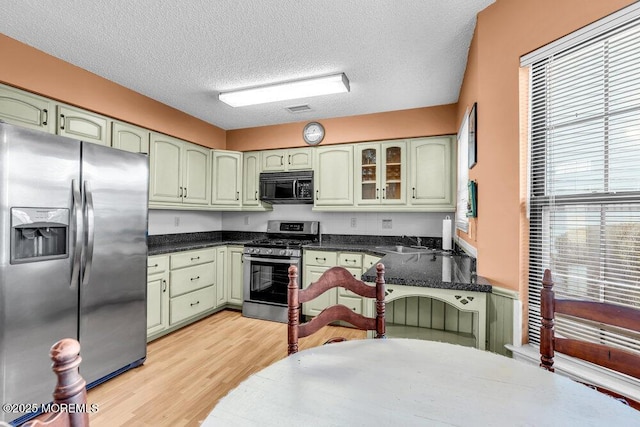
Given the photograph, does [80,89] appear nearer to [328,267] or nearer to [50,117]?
[50,117]

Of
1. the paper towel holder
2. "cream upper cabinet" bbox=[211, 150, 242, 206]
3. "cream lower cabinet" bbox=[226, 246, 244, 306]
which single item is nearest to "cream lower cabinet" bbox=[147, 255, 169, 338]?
"cream lower cabinet" bbox=[226, 246, 244, 306]

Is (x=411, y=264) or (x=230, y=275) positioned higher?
(x=411, y=264)

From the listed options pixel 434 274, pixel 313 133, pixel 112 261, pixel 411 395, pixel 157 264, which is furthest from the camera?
pixel 313 133

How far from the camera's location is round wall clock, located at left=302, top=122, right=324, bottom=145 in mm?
3830

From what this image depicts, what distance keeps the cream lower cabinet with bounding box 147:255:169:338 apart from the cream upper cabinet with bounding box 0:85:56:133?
A: 1373 millimetres

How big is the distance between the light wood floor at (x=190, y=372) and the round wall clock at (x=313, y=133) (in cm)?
232

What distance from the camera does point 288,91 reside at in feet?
9.28

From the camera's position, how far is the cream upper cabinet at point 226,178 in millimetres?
4047

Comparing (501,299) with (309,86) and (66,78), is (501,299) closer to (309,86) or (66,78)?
(309,86)

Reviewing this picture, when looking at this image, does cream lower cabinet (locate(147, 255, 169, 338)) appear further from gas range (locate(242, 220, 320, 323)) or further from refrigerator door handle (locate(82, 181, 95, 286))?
gas range (locate(242, 220, 320, 323))

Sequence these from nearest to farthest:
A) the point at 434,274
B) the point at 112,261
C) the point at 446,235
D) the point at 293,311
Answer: the point at 293,311
the point at 434,274
the point at 112,261
the point at 446,235

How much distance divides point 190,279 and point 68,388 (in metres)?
3.21

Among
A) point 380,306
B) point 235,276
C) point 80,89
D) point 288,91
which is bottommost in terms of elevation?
point 235,276

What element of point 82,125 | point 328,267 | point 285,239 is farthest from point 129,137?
point 328,267
